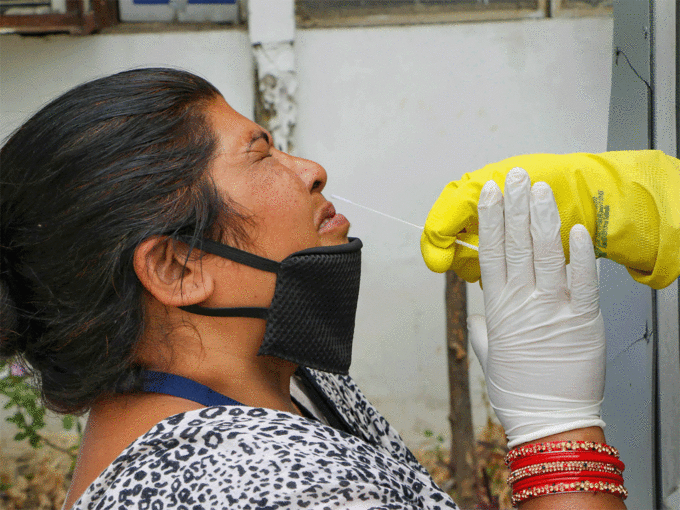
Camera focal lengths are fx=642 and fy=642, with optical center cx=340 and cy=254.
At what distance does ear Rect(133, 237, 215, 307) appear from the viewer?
131 cm

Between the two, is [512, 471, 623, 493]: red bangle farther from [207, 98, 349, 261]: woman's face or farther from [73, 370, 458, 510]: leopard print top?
[207, 98, 349, 261]: woman's face

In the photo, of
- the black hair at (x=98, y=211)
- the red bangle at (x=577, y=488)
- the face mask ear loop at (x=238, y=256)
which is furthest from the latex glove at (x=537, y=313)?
the black hair at (x=98, y=211)

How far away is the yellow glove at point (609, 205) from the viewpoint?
1362 millimetres

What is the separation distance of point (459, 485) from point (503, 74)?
239cm

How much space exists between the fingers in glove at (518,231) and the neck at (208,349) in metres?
0.56

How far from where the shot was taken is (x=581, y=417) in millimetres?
1305

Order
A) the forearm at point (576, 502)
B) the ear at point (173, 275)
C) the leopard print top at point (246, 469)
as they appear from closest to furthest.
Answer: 1. the leopard print top at point (246, 469)
2. the forearm at point (576, 502)
3. the ear at point (173, 275)

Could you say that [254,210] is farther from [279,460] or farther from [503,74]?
[503,74]

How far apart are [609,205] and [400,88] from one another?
268cm

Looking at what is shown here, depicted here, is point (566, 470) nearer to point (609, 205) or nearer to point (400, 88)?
point (609, 205)

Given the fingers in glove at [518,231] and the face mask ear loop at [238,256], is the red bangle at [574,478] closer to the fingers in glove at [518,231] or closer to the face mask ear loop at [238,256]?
the fingers in glove at [518,231]

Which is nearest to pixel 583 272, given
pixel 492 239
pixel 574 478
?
pixel 492 239

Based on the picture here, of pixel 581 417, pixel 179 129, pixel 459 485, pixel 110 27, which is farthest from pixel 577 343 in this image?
pixel 110 27

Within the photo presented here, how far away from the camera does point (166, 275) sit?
4.41 ft
